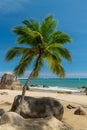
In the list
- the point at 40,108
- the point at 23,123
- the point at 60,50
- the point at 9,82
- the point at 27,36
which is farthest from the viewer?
the point at 9,82

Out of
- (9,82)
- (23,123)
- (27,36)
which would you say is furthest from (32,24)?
(9,82)

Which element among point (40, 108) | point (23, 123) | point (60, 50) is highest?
point (60, 50)

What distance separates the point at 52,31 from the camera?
23.2m

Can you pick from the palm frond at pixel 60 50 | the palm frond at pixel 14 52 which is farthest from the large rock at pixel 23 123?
the palm frond at pixel 14 52

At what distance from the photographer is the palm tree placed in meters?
22.3

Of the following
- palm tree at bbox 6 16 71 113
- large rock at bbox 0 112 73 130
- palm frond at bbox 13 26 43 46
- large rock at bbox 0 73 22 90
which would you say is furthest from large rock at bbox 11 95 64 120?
large rock at bbox 0 73 22 90

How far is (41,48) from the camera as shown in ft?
73.3

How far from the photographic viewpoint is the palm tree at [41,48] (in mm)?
22337

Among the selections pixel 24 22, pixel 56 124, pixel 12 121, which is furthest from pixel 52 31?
pixel 12 121

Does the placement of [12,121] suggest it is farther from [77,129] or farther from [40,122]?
[77,129]

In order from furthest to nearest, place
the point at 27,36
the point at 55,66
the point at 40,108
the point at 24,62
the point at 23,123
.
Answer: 1. the point at 55,66
2. the point at 24,62
3. the point at 27,36
4. the point at 40,108
5. the point at 23,123

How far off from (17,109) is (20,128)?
7.78 meters

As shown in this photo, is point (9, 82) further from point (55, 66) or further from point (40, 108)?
point (40, 108)

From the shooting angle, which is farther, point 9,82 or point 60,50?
point 9,82
